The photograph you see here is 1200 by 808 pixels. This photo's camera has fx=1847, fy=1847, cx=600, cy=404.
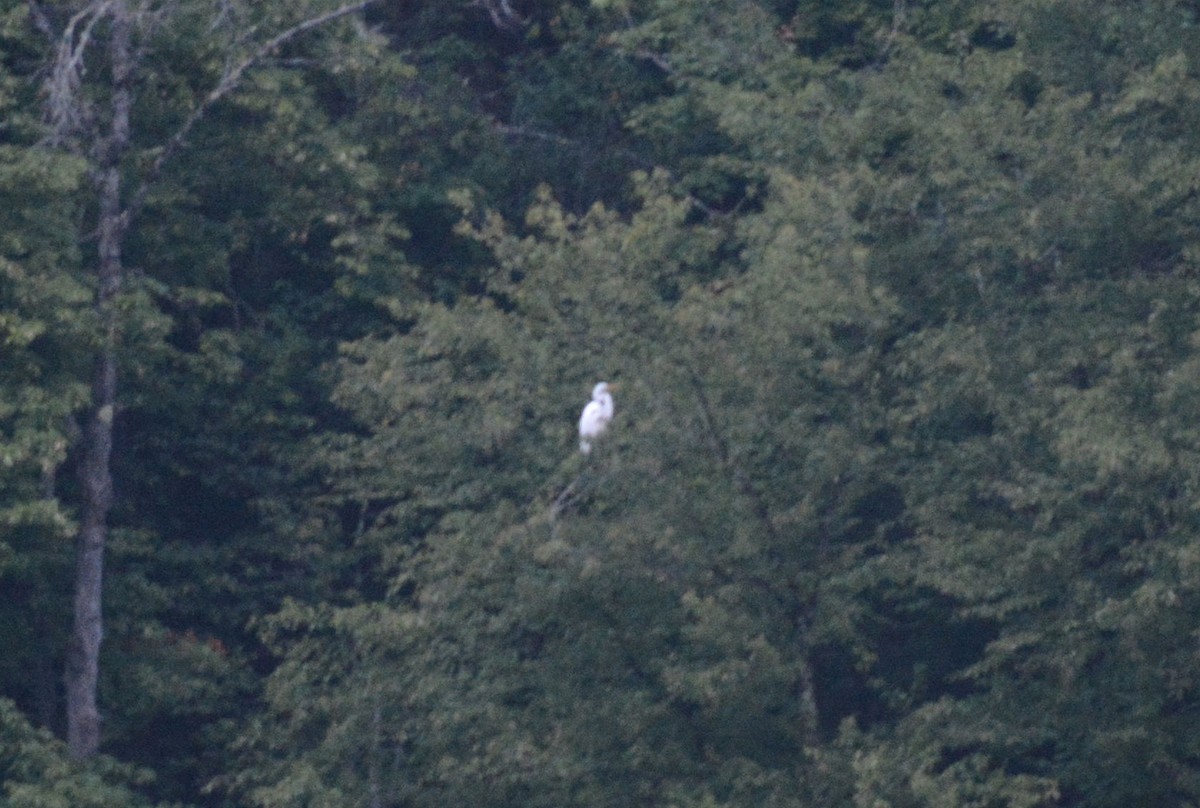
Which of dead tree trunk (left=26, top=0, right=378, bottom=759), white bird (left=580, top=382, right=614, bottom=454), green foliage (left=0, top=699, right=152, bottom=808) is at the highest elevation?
dead tree trunk (left=26, top=0, right=378, bottom=759)

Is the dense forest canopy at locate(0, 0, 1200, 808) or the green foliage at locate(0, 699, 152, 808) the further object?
the green foliage at locate(0, 699, 152, 808)

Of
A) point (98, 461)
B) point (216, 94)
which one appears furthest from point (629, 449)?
point (98, 461)

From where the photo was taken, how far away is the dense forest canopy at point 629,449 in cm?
953

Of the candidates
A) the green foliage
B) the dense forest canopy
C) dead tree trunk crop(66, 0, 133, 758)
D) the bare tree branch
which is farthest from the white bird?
the green foliage

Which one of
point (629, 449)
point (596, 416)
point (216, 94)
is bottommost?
point (629, 449)

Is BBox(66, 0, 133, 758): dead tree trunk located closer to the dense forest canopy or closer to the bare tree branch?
the dense forest canopy

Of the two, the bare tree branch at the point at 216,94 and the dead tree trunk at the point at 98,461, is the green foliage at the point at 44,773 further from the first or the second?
the bare tree branch at the point at 216,94

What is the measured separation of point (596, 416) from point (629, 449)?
524mm

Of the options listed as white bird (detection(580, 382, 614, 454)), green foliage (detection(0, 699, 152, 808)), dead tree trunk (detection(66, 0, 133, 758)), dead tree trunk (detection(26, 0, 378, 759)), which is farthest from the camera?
dead tree trunk (detection(66, 0, 133, 758))

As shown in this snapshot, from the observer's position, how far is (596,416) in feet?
34.1

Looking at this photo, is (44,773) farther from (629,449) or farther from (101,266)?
(629,449)

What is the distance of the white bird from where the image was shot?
1016 centimetres

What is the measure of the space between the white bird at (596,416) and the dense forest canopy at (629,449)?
0.19 m

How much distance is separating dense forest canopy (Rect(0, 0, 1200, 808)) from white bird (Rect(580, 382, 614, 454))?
0.62 ft
